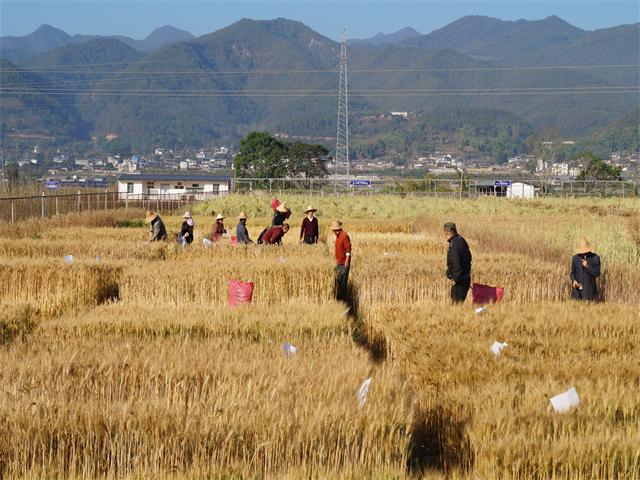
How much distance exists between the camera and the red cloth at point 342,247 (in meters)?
19.1

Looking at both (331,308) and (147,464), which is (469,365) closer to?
(147,464)

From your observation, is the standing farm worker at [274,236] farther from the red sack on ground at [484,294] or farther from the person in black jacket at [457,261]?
the person in black jacket at [457,261]

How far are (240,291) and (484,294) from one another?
3.87m

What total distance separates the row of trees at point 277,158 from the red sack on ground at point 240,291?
99.5m

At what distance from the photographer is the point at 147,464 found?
777cm

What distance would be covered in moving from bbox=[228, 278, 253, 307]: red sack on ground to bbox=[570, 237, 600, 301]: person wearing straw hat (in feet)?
16.8

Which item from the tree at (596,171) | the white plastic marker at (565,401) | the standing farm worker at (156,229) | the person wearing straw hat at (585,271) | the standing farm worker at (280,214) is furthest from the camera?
the tree at (596,171)

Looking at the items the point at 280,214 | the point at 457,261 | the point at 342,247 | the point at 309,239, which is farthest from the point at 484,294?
the point at 280,214

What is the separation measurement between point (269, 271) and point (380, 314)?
16.4ft

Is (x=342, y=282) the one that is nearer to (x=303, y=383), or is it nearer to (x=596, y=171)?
(x=303, y=383)

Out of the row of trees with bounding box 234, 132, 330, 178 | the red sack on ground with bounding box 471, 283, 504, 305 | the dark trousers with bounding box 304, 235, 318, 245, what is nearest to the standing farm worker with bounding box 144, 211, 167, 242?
the dark trousers with bounding box 304, 235, 318, 245

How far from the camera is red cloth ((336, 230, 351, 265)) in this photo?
19.1m

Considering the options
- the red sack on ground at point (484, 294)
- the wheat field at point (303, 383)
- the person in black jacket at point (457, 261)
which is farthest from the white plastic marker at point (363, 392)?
the red sack on ground at point (484, 294)

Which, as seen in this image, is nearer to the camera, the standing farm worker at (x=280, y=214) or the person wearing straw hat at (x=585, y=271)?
the person wearing straw hat at (x=585, y=271)
